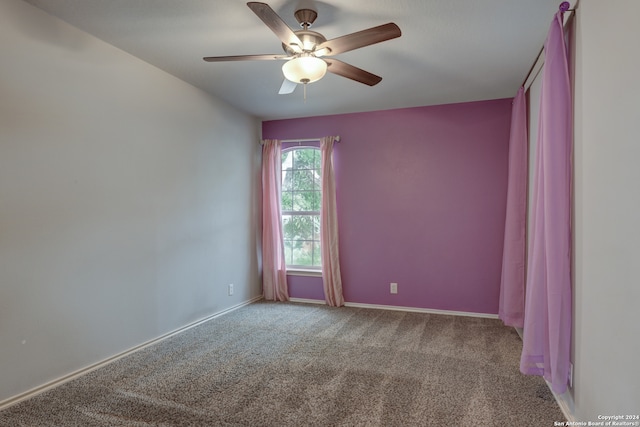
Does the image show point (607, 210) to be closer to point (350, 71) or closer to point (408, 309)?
point (350, 71)

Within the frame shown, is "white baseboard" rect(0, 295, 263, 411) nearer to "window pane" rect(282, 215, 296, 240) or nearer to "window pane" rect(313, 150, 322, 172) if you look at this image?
"window pane" rect(282, 215, 296, 240)

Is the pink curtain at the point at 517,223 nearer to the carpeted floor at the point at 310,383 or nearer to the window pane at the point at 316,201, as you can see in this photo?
the carpeted floor at the point at 310,383

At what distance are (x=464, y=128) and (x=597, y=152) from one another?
8.07ft

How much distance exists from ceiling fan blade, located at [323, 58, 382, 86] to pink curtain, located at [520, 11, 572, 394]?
3.37 ft

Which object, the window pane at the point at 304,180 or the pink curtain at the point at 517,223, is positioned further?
the window pane at the point at 304,180

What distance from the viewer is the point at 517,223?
3.34 metres

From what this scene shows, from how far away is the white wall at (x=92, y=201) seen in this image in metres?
2.11

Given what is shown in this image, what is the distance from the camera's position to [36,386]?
7.20ft

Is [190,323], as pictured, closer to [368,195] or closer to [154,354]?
[154,354]

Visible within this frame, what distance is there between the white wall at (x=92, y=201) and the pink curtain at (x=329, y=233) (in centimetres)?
128

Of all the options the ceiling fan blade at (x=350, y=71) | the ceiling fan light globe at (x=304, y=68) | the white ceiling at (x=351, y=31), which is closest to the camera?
the ceiling fan light globe at (x=304, y=68)

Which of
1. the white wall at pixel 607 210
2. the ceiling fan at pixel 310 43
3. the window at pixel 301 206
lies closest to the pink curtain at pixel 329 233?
the window at pixel 301 206

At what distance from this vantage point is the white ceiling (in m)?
2.15

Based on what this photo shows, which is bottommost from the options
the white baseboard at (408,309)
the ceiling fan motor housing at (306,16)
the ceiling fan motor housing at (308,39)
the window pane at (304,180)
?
the white baseboard at (408,309)
